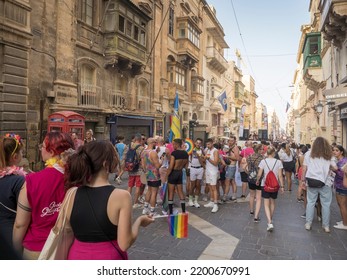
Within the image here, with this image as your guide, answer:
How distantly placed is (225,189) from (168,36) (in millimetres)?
18439

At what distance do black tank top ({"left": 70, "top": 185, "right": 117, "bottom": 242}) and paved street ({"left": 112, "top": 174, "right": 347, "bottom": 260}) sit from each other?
2.55 meters

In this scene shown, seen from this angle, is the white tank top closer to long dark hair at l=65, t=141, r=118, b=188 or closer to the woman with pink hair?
the woman with pink hair

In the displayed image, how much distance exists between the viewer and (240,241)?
16.6 feet

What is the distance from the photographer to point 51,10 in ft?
40.9

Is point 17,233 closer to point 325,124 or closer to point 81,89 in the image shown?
point 81,89

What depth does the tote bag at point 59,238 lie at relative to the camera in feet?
6.68

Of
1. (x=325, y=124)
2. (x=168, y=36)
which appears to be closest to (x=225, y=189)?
(x=325, y=124)

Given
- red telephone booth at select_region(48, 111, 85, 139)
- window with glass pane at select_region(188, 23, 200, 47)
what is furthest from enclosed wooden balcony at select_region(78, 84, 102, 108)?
window with glass pane at select_region(188, 23, 200, 47)

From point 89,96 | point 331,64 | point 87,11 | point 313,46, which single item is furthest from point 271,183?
point 313,46

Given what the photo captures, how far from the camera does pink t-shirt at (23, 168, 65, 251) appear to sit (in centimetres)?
234

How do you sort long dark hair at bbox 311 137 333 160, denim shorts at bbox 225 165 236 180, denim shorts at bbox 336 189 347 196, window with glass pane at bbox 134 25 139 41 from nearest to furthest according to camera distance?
long dark hair at bbox 311 137 333 160 < denim shorts at bbox 336 189 347 196 < denim shorts at bbox 225 165 236 180 < window with glass pane at bbox 134 25 139 41

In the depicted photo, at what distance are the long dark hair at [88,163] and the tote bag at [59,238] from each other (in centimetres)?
10

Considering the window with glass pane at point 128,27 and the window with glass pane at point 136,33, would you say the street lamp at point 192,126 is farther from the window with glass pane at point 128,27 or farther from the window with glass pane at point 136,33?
the window with glass pane at point 128,27

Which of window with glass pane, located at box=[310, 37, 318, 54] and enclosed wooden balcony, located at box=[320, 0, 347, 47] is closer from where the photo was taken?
enclosed wooden balcony, located at box=[320, 0, 347, 47]
